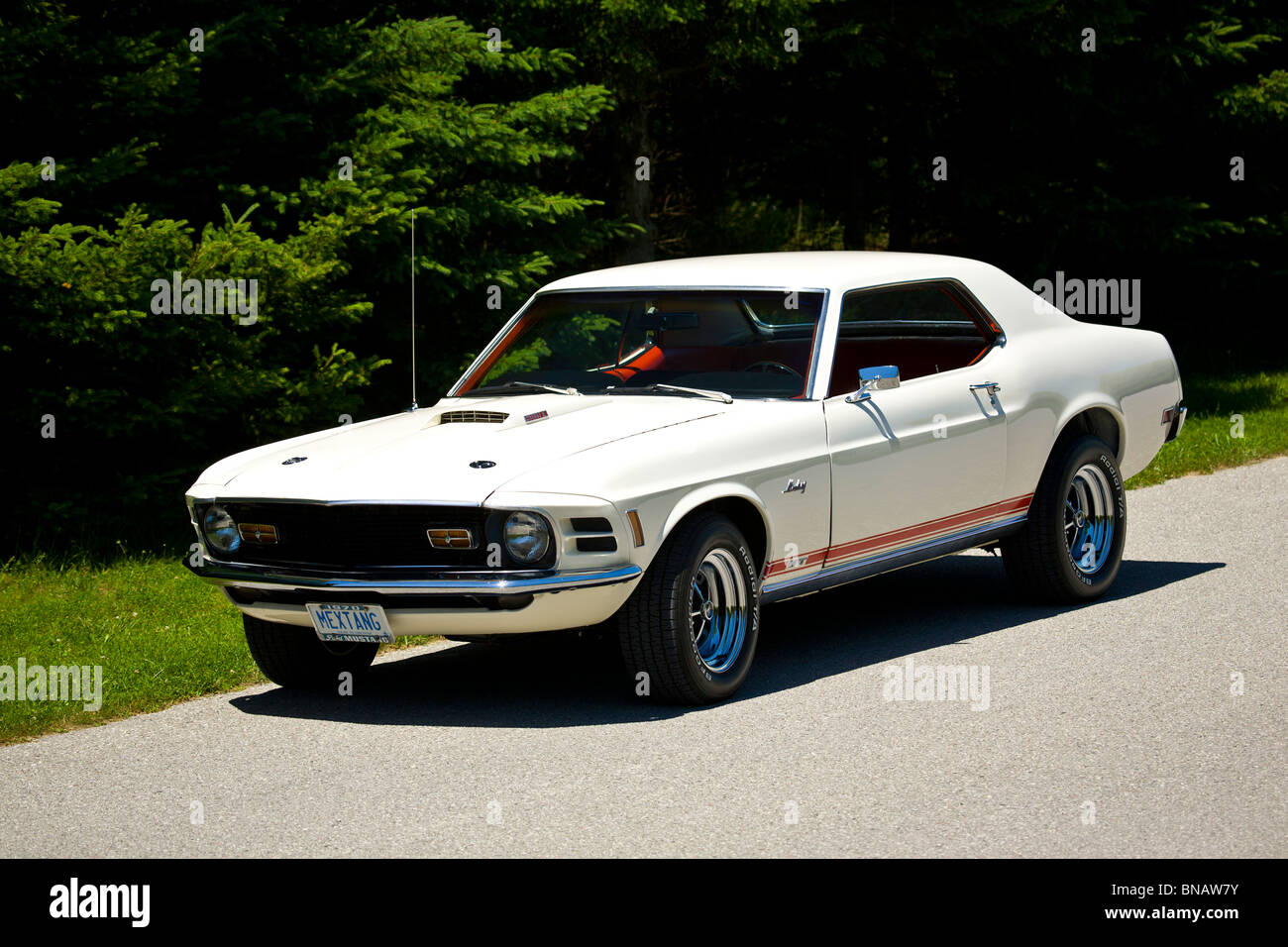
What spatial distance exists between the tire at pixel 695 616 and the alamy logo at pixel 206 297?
513cm

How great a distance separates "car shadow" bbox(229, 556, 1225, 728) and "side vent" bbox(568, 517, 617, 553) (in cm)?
72

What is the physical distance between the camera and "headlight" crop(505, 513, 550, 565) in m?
6.46

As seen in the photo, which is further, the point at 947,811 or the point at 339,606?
the point at 339,606

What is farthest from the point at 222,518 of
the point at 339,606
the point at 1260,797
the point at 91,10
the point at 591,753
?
the point at 91,10

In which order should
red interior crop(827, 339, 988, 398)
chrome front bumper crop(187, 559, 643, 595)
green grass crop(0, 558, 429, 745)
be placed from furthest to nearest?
red interior crop(827, 339, 988, 398) → green grass crop(0, 558, 429, 745) → chrome front bumper crop(187, 559, 643, 595)

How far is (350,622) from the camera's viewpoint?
6727 millimetres

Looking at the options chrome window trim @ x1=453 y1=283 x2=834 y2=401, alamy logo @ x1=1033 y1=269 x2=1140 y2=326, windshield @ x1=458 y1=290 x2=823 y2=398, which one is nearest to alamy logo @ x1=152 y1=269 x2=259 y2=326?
chrome window trim @ x1=453 y1=283 x2=834 y2=401

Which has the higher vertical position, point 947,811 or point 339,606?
point 339,606

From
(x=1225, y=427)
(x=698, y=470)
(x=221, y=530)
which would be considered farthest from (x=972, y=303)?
(x=1225, y=427)

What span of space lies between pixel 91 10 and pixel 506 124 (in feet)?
10.2

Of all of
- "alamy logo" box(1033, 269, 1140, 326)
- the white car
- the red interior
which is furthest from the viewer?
"alamy logo" box(1033, 269, 1140, 326)

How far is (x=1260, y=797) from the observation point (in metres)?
5.59

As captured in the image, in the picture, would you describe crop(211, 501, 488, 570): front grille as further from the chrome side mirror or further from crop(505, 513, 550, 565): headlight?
the chrome side mirror
